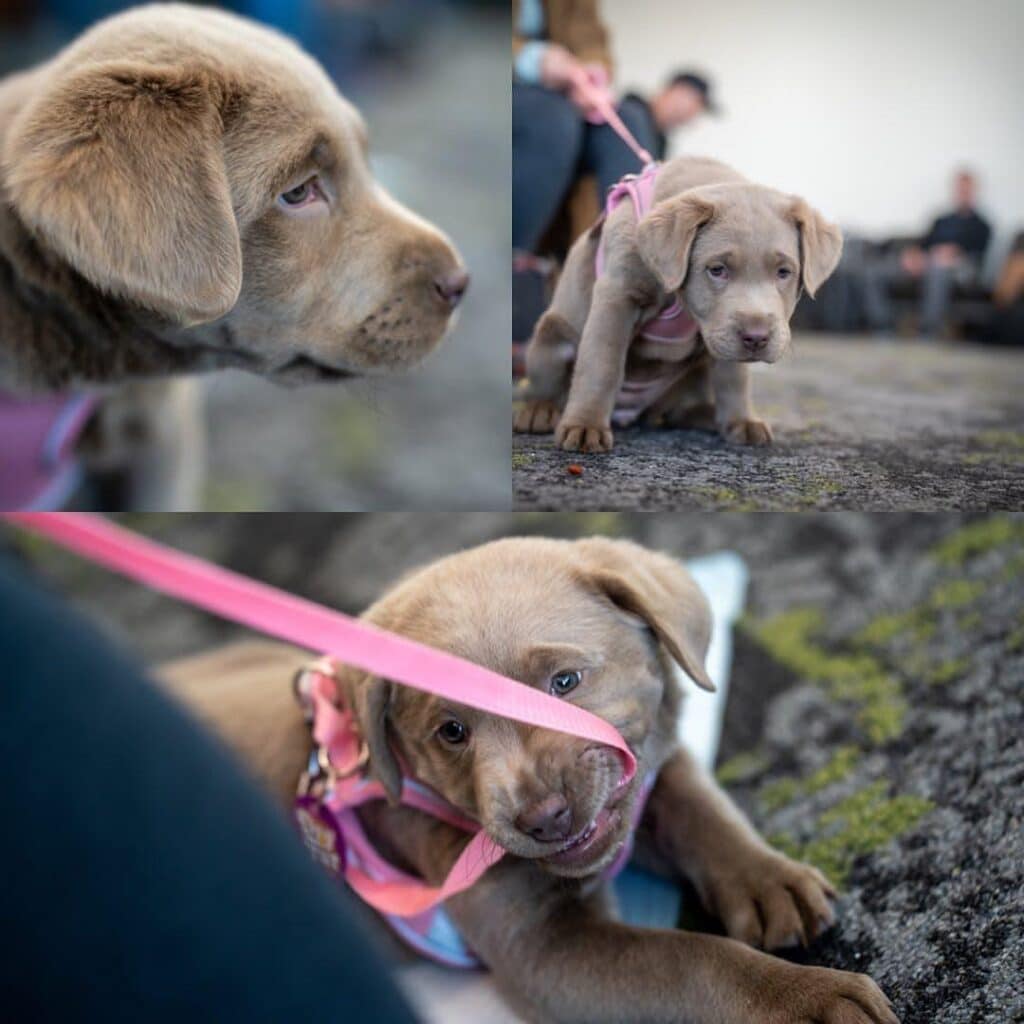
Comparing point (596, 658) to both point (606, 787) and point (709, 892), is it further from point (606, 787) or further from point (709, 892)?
point (709, 892)

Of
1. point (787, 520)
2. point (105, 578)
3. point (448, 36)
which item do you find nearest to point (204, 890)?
point (787, 520)

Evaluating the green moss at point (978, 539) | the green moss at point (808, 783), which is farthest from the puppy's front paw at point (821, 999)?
the green moss at point (978, 539)

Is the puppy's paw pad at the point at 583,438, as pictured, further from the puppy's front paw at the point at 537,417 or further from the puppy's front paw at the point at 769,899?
the puppy's front paw at the point at 769,899

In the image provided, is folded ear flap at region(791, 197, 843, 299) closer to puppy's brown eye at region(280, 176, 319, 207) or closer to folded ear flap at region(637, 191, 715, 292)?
folded ear flap at region(637, 191, 715, 292)

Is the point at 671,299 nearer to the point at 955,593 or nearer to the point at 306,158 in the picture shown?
the point at 306,158

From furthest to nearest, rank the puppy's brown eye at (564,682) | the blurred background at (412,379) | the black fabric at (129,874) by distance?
the blurred background at (412,379) → the puppy's brown eye at (564,682) → the black fabric at (129,874)

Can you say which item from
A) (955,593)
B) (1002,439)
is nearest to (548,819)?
(1002,439)
